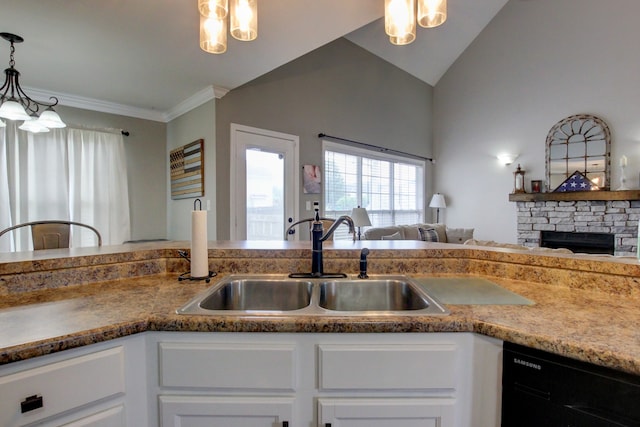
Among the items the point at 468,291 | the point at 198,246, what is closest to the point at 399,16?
the point at 468,291

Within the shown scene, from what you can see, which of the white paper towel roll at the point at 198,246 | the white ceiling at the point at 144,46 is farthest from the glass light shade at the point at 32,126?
the white paper towel roll at the point at 198,246

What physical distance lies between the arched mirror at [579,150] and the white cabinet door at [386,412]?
5.12m

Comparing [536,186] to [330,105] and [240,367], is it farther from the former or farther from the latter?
[240,367]

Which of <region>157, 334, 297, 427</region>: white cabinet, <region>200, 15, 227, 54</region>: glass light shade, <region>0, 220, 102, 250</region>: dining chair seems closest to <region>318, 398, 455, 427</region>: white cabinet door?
<region>157, 334, 297, 427</region>: white cabinet

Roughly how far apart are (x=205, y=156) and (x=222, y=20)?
192 cm

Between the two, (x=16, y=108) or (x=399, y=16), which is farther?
(x=16, y=108)

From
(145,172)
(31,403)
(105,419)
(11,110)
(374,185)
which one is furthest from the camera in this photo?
(374,185)

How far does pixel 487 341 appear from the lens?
849 millimetres

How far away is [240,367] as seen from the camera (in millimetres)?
858

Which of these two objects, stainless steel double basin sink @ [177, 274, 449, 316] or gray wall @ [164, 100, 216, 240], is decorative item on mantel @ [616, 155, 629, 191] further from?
gray wall @ [164, 100, 216, 240]

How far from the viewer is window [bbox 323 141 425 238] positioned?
4473 millimetres

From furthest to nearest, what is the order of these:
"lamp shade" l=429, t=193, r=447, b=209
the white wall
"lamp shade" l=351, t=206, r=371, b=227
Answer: "lamp shade" l=429, t=193, r=447, b=209
the white wall
"lamp shade" l=351, t=206, r=371, b=227

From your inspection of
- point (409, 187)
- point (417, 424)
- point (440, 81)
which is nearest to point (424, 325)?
point (417, 424)

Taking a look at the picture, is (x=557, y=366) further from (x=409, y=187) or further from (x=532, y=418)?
(x=409, y=187)
